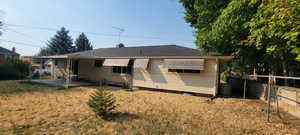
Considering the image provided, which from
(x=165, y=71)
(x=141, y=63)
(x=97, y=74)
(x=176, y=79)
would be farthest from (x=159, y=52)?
(x=97, y=74)

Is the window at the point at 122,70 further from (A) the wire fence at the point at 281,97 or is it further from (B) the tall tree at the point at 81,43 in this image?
(B) the tall tree at the point at 81,43

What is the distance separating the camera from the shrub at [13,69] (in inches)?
593

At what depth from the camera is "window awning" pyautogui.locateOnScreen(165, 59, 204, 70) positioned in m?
8.64

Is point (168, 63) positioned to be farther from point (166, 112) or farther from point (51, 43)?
point (51, 43)

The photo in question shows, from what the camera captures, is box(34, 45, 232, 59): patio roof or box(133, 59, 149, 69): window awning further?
box(133, 59, 149, 69): window awning

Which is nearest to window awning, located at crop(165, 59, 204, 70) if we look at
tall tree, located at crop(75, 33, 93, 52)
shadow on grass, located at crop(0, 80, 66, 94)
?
shadow on grass, located at crop(0, 80, 66, 94)

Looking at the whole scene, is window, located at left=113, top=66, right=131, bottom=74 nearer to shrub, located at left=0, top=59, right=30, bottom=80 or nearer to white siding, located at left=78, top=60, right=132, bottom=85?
white siding, located at left=78, top=60, right=132, bottom=85

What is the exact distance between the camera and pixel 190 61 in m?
8.97

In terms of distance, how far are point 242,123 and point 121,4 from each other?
521 inches

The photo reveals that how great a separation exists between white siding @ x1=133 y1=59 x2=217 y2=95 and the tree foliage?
5.20ft

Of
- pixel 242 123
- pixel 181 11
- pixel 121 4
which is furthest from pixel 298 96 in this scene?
pixel 121 4

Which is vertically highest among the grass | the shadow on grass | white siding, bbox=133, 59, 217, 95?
white siding, bbox=133, 59, 217, 95

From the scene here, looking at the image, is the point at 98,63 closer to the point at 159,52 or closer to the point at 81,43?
the point at 159,52

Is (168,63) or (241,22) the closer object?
(241,22)
